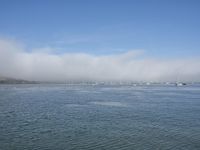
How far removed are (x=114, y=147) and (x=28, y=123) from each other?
1723cm

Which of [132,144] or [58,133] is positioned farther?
[58,133]

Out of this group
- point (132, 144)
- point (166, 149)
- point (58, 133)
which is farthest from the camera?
point (58, 133)

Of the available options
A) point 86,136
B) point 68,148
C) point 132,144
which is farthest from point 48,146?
point 132,144

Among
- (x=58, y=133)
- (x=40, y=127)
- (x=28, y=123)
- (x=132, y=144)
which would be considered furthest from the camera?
(x=28, y=123)

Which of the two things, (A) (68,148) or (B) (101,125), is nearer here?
(A) (68,148)

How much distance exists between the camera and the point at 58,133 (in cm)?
3064

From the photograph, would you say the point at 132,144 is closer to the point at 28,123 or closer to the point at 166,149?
the point at 166,149

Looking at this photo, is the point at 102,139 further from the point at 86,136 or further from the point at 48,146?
the point at 48,146

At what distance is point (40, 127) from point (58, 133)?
4.53 metres

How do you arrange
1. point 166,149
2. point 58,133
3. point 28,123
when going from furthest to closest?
point 28,123, point 58,133, point 166,149

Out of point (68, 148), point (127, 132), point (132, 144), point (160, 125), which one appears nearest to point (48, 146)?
point (68, 148)

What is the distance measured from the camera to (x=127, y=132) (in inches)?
1232

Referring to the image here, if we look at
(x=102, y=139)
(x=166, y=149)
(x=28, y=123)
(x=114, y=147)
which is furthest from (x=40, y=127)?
(x=166, y=149)

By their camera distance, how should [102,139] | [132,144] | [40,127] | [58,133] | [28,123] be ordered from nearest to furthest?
[132,144], [102,139], [58,133], [40,127], [28,123]
